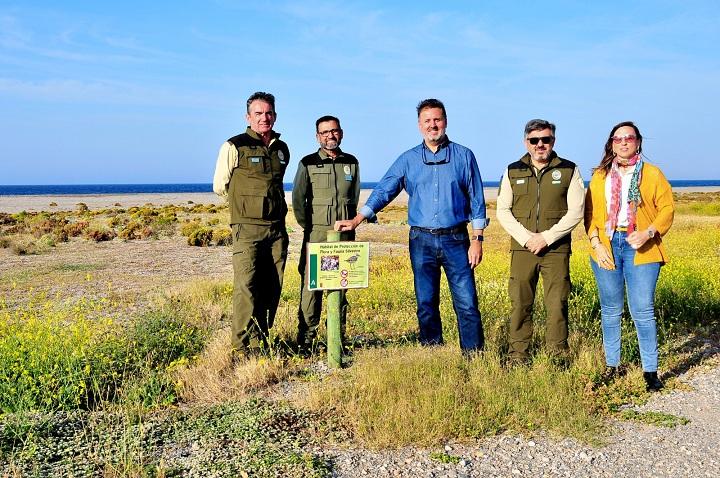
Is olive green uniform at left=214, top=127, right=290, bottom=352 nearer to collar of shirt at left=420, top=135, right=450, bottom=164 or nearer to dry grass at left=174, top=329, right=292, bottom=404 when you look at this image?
dry grass at left=174, top=329, right=292, bottom=404

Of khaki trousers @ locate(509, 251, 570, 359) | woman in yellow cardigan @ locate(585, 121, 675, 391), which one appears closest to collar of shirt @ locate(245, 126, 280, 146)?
khaki trousers @ locate(509, 251, 570, 359)

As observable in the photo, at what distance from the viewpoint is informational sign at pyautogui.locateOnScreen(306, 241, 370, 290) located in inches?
213

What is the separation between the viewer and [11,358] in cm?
497

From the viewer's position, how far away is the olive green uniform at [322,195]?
5922mm

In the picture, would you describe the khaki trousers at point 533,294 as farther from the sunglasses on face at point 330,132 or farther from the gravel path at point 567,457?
the sunglasses on face at point 330,132

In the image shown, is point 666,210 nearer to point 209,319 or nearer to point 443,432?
point 443,432

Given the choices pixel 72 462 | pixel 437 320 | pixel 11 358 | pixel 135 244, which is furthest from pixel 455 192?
pixel 135 244

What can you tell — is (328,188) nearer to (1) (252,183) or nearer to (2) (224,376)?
(1) (252,183)

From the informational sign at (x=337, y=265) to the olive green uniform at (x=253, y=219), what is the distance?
1.45 ft

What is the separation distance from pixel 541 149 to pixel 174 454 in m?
3.65

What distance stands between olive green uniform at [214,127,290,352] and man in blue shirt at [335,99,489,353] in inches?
25.5

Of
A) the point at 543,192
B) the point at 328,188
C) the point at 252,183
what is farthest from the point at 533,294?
the point at 252,183

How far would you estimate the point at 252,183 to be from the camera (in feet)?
18.2

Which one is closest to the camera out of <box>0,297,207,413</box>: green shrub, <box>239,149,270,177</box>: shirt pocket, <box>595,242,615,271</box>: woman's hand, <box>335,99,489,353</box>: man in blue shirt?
<box>0,297,207,413</box>: green shrub
